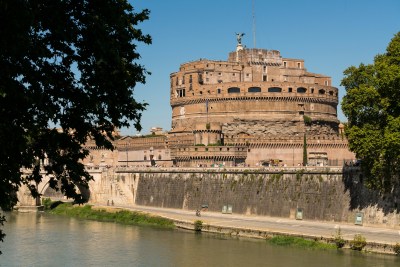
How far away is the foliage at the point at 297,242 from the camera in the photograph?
30.2 meters

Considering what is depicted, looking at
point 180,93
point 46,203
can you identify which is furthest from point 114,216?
point 180,93

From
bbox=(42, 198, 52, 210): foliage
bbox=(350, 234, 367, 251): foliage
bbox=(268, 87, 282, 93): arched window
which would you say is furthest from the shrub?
bbox=(268, 87, 282, 93): arched window

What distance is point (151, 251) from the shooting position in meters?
31.0

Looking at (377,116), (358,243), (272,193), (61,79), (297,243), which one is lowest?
(297,243)

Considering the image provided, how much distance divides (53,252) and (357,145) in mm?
15144

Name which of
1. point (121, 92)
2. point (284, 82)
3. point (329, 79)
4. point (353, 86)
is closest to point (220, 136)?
point (284, 82)

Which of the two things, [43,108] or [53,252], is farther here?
[53,252]

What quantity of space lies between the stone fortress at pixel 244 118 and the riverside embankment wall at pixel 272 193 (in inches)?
213

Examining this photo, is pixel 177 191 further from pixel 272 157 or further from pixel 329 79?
pixel 329 79

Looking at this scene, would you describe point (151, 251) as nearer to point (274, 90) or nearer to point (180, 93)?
point (274, 90)

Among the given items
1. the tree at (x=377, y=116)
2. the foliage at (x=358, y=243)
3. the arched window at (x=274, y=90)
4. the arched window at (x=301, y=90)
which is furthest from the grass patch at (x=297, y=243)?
the arched window at (x=301, y=90)

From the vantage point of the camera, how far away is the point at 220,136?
2424 inches

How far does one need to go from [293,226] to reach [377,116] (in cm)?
767

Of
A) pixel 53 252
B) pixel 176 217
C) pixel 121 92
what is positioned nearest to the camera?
pixel 121 92
